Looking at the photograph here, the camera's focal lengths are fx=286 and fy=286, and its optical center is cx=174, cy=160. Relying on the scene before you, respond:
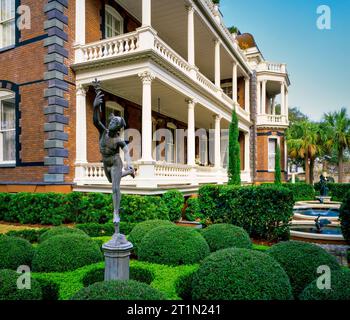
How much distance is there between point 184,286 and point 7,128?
491 inches

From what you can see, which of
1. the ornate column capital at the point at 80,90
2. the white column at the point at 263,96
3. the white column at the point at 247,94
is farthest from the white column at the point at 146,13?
the white column at the point at 263,96

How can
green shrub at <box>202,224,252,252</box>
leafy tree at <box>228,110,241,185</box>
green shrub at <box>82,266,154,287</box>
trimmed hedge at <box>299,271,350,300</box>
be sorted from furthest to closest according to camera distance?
1. leafy tree at <box>228,110,241,185</box>
2. green shrub at <box>202,224,252,252</box>
3. green shrub at <box>82,266,154,287</box>
4. trimmed hedge at <box>299,271,350,300</box>

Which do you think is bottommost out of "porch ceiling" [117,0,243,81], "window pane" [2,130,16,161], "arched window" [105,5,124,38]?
"window pane" [2,130,16,161]

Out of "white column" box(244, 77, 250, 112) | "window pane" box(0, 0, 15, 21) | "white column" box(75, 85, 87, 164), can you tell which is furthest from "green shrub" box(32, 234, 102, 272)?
"white column" box(244, 77, 250, 112)

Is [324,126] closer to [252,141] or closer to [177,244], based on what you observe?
[252,141]

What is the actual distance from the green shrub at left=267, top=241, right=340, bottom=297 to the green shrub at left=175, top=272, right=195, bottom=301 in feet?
4.74

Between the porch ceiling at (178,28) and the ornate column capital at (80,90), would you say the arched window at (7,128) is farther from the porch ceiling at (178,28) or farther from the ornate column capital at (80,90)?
the porch ceiling at (178,28)

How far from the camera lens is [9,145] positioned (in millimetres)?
13242

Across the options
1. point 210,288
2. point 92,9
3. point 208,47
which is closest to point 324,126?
point 208,47

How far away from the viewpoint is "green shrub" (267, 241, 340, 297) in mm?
4168

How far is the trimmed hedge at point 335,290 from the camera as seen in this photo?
3129 millimetres

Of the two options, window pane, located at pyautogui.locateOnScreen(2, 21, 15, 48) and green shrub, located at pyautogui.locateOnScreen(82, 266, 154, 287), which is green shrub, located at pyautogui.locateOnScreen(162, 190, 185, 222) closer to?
green shrub, located at pyautogui.locateOnScreen(82, 266, 154, 287)

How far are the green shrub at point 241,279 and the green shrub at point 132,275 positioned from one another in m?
1.32

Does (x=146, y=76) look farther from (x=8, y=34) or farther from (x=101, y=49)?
(x=8, y=34)
